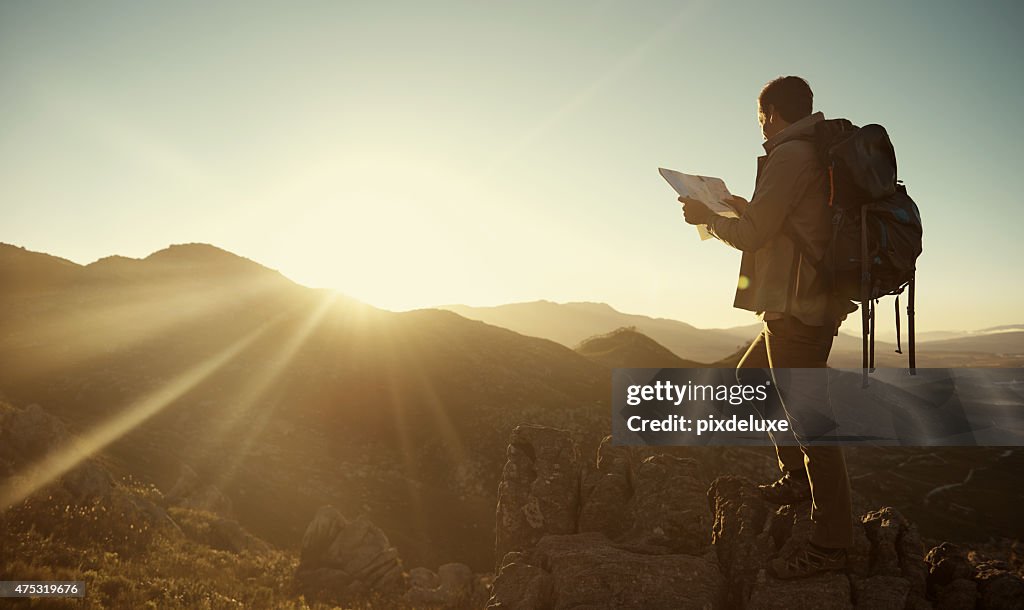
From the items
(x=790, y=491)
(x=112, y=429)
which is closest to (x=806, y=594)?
(x=790, y=491)

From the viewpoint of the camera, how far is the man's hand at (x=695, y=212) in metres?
5.19

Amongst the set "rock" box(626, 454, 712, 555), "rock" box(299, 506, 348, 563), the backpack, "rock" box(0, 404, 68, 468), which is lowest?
"rock" box(299, 506, 348, 563)

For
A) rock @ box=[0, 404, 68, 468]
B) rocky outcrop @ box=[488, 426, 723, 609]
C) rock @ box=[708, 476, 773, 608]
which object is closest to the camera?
rock @ box=[708, 476, 773, 608]

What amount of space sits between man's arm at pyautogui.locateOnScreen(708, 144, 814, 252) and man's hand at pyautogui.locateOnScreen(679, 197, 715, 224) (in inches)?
13.9

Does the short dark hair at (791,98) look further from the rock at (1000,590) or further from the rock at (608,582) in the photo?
the rock at (1000,590)

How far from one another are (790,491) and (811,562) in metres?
1.06

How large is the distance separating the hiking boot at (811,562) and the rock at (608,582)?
1177 mm

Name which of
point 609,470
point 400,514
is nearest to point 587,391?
point 400,514

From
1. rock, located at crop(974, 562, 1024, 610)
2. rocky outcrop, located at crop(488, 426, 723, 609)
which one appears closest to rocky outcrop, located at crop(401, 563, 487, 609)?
rocky outcrop, located at crop(488, 426, 723, 609)

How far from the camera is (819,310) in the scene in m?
4.65

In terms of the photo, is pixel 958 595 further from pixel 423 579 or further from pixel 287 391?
pixel 287 391

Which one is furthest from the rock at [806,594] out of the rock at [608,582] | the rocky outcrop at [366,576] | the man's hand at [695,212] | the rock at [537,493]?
the rocky outcrop at [366,576]

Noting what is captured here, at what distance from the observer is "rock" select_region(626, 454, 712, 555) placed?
27.2 ft

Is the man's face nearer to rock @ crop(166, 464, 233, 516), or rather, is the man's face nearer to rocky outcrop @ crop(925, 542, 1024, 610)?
rocky outcrop @ crop(925, 542, 1024, 610)
